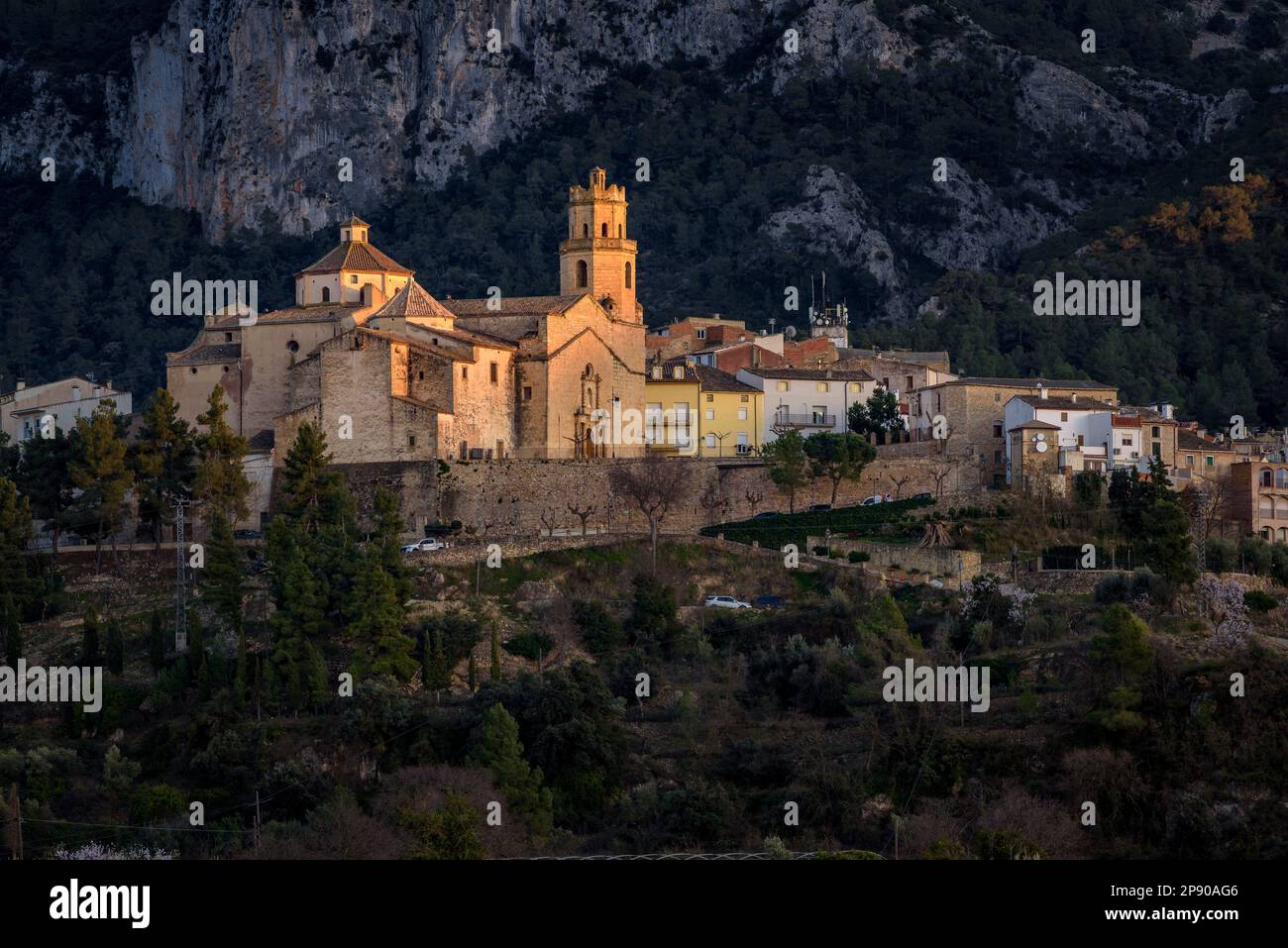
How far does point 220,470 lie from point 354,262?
1250cm

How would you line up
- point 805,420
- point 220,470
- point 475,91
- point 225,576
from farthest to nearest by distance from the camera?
1. point 475,91
2. point 805,420
3. point 220,470
4. point 225,576

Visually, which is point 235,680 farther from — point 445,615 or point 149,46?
point 149,46

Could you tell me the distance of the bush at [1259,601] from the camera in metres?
53.3

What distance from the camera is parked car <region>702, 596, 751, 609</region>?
55094mm

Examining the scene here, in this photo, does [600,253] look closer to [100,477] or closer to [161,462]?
[161,462]

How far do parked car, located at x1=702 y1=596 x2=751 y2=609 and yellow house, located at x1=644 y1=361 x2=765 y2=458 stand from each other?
42.1ft

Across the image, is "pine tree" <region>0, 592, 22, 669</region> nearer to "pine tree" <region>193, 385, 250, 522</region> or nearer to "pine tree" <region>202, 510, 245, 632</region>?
"pine tree" <region>202, 510, 245, 632</region>

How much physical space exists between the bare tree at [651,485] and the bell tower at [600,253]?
1063cm

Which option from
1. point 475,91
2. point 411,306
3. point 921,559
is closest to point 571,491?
point 411,306

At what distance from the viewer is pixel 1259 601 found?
53.5 m

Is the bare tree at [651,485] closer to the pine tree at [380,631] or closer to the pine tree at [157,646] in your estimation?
the pine tree at [380,631]

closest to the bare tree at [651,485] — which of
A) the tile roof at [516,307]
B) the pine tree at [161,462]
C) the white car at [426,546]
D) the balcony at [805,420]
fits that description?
the white car at [426,546]

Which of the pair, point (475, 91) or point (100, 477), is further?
point (475, 91)
